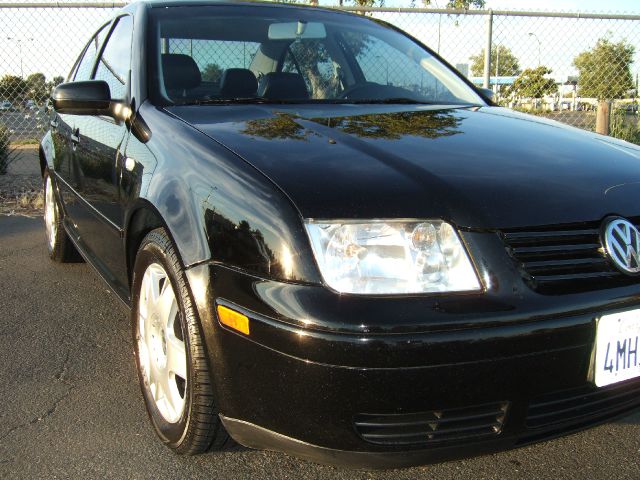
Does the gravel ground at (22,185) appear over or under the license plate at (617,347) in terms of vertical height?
under

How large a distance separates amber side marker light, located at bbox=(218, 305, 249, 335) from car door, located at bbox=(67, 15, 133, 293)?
95cm

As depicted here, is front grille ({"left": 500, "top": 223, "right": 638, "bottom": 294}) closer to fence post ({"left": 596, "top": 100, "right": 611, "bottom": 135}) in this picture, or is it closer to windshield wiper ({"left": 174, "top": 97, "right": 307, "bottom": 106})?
windshield wiper ({"left": 174, "top": 97, "right": 307, "bottom": 106})

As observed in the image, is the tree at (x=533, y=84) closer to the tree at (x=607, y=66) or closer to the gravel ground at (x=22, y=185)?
the tree at (x=607, y=66)

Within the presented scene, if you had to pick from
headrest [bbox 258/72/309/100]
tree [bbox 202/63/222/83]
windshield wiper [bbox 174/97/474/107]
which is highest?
tree [bbox 202/63/222/83]

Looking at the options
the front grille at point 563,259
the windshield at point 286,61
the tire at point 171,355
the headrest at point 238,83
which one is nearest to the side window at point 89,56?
the windshield at point 286,61

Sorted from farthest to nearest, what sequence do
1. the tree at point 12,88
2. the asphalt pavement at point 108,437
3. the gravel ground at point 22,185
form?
1. the tree at point 12,88
2. the gravel ground at point 22,185
3. the asphalt pavement at point 108,437

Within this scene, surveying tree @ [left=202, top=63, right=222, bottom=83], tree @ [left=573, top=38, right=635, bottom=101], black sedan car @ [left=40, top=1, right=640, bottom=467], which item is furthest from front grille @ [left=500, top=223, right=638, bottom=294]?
tree @ [left=573, top=38, right=635, bottom=101]

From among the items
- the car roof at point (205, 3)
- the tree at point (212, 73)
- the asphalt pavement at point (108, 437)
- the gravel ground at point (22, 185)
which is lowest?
the gravel ground at point (22, 185)

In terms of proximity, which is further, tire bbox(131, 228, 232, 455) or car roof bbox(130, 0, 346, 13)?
car roof bbox(130, 0, 346, 13)

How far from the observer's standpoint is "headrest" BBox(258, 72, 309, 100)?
283 centimetres

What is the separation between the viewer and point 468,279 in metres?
1.65

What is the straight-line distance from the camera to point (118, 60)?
10.4 ft

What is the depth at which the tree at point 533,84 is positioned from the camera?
24.6 ft

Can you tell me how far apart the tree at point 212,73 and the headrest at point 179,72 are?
0.20 feet
